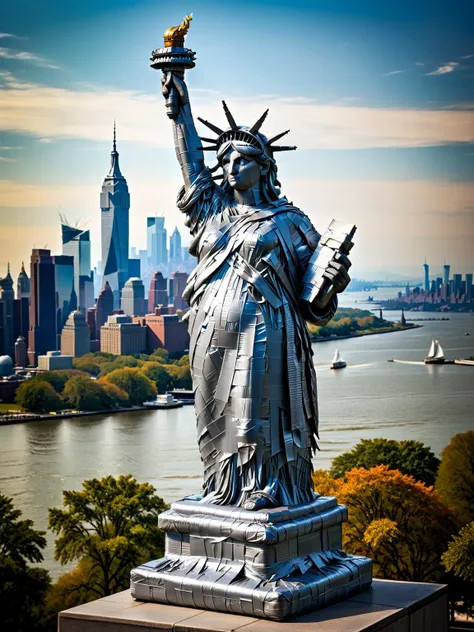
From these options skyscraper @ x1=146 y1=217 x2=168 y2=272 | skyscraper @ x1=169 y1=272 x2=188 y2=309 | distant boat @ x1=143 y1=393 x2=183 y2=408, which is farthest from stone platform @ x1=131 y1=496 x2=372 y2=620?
skyscraper @ x1=169 y1=272 x2=188 y2=309

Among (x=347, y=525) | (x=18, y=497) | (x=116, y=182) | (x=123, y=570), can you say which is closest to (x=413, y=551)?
(x=347, y=525)

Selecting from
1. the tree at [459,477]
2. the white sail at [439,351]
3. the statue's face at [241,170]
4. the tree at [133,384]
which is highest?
the statue's face at [241,170]

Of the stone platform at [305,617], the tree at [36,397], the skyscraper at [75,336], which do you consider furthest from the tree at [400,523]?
the skyscraper at [75,336]

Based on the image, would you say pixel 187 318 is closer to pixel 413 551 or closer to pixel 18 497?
pixel 413 551

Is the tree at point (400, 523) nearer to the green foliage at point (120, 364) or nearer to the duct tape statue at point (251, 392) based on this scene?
the duct tape statue at point (251, 392)

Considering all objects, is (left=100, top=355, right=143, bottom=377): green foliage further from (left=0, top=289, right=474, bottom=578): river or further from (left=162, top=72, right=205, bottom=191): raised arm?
(left=162, top=72, right=205, bottom=191): raised arm

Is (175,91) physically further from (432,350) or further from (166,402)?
(166,402)

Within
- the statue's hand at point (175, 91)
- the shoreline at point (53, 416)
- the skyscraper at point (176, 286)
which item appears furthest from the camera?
the skyscraper at point (176, 286)
